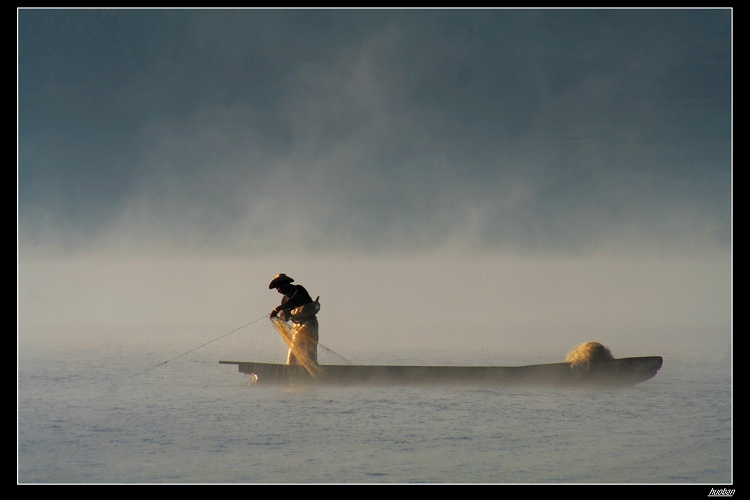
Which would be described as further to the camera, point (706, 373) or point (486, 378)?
point (706, 373)

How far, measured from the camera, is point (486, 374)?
50.4ft

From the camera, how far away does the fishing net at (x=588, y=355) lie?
609 inches

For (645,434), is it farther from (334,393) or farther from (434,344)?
(434,344)

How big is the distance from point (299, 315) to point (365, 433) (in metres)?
3.88

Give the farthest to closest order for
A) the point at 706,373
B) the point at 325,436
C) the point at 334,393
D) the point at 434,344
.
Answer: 1. the point at 434,344
2. the point at 706,373
3. the point at 334,393
4. the point at 325,436

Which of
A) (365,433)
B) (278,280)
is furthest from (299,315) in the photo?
(365,433)

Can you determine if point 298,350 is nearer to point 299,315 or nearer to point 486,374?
point 299,315

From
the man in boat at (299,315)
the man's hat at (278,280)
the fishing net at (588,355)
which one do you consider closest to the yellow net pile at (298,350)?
the man in boat at (299,315)

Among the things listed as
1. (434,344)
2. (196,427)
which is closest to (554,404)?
(196,427)

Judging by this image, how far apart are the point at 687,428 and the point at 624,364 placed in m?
2.79

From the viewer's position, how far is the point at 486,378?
1535cm

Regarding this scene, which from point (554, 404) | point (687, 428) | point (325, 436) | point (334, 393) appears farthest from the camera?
point (334, 393)

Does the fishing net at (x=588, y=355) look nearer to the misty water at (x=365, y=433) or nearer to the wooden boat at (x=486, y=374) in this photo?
the wooden boat at (x=486, y=374)

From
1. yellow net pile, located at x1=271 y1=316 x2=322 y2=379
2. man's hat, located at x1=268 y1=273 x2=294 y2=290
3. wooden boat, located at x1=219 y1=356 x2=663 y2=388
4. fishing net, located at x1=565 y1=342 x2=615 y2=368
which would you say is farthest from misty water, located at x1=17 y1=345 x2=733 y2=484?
man's hat, located at x1=268 y1=273 x2=294 y2=290
